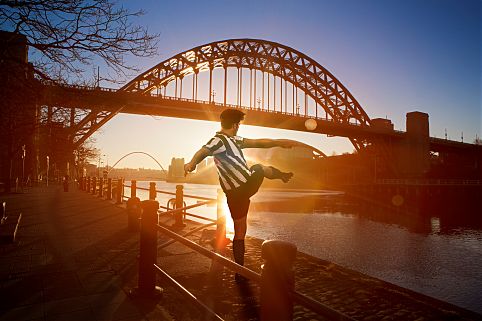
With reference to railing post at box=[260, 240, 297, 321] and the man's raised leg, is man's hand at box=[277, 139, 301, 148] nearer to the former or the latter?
the man's raised leg

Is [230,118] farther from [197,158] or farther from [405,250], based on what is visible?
[405,250]

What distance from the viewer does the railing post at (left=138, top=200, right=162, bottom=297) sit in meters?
2.99

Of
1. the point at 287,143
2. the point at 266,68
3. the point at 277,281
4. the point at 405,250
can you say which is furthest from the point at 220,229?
the point at 266,68

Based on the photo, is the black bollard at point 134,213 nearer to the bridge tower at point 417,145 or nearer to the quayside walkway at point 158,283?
the quayside walkway at point 158,283

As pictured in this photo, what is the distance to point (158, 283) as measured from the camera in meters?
3.56

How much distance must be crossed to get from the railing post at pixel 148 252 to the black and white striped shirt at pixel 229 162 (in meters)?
0.68

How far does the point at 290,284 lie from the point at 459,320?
85.8 inches

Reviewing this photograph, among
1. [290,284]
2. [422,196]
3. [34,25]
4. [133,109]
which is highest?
[133,109]

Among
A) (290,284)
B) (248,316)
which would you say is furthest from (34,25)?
(290,284)

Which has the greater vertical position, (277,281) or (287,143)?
(287,143)

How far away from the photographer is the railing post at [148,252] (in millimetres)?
2992

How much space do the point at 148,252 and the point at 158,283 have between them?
74 centimetres

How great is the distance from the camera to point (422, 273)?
7445mm

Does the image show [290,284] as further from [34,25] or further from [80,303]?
[34,25]
